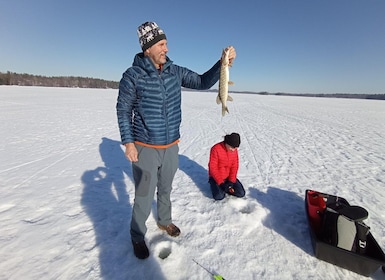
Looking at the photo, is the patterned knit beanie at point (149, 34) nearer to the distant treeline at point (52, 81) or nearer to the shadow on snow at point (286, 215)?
the shadow on snow at point (286, 215)

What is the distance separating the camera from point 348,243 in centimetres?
215

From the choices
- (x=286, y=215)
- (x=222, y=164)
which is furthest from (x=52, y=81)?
(x=286, y=215)

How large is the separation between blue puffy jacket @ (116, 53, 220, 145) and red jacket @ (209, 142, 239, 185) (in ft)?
5.09

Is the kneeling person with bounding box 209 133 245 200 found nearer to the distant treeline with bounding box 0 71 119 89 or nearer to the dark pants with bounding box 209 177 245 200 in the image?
the dark pants with bounding box 209 177 245 200

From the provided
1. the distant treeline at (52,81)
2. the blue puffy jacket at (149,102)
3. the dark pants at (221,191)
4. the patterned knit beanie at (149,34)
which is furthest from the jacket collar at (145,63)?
the distant treeline at (52,81)

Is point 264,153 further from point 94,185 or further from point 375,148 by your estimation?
point 94,185

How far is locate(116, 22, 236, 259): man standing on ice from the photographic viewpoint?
6.50 ft

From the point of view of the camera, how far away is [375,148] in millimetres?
7070

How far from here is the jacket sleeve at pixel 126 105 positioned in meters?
1.97

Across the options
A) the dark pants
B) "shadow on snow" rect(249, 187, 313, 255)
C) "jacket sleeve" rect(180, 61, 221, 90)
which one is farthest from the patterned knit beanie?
"shadow on snow" rect(249, 187, 313, 255)

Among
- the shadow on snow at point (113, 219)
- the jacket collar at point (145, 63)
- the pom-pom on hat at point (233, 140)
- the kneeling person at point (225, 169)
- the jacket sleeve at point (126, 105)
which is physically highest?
the jacket collar at point (145, 63)

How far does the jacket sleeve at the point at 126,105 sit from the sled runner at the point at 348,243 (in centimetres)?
216

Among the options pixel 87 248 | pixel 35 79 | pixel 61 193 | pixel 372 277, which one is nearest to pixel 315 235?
pixel 372 277

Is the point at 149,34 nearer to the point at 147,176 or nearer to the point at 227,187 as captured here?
the point at 147,176
